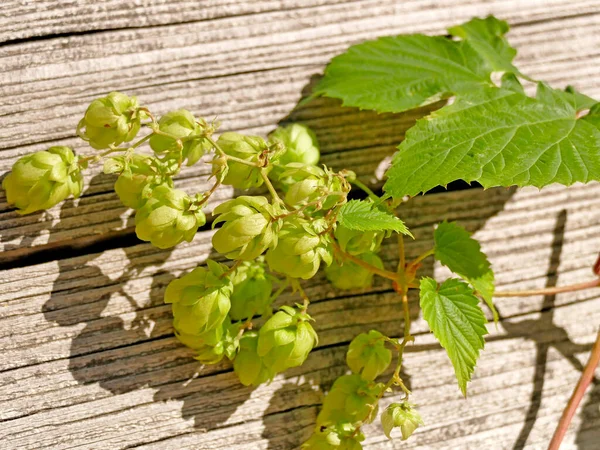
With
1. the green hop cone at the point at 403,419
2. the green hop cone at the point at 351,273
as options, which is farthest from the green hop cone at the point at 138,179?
the green hop cone at the point at 403,419

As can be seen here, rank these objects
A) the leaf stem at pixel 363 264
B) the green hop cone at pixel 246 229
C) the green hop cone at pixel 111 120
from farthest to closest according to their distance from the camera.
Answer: the leaf stem at pixel 363 264
the green hop cone at pixel 111 120
the green hop cone at pixel 246 229

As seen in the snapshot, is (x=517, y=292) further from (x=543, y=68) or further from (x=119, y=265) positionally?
(x=119, y=265)

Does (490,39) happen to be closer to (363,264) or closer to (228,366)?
(363,264)

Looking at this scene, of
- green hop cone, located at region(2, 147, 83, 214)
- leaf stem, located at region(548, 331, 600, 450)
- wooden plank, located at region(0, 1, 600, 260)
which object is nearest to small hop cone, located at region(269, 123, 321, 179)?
wooden plank, located at region(0, 1, 600, 260)

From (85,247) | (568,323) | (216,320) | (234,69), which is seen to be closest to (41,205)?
(85,247)

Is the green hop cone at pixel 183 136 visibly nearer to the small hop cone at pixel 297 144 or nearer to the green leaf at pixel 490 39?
the small hop cone at pixel 297 144
